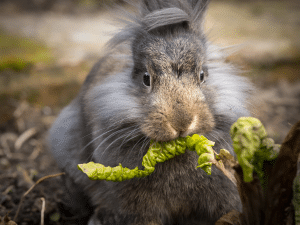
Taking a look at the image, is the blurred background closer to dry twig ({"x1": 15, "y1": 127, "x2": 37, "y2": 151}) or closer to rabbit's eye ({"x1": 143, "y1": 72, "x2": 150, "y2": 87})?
dry twig ({"x1": 15, "y1": 127, "x2": 37, "y2": 151})

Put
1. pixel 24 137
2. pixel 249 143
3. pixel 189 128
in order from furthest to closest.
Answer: pixel 24 137 → pixel 189 128 → pixel 249 143

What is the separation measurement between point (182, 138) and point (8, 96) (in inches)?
148

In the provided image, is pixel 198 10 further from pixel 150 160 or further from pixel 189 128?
pixel 150 160

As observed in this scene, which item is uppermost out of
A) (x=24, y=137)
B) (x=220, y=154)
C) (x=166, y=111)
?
(x=166, y=111)

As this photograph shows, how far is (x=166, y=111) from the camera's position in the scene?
6.10 ft

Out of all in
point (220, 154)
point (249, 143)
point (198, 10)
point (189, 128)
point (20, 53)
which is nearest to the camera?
point (249, 143)

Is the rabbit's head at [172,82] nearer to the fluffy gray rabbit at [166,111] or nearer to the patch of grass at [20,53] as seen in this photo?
the fluffy gray rabbit at [166,111]

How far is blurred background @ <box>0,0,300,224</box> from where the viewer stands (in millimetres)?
3408

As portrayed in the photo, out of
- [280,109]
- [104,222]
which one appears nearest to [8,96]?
[104,222]

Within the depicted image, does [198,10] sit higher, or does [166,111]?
[198,10]

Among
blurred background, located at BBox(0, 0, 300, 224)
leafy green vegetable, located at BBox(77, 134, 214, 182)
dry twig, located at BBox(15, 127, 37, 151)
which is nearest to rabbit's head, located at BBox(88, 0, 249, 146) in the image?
leafy green vegetable, located at BBox(77, 134, 214, 182)

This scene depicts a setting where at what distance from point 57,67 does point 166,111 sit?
394cm

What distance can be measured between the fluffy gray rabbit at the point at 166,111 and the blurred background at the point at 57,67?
378mm

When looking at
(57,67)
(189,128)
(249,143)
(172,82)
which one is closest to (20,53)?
(57,67)
